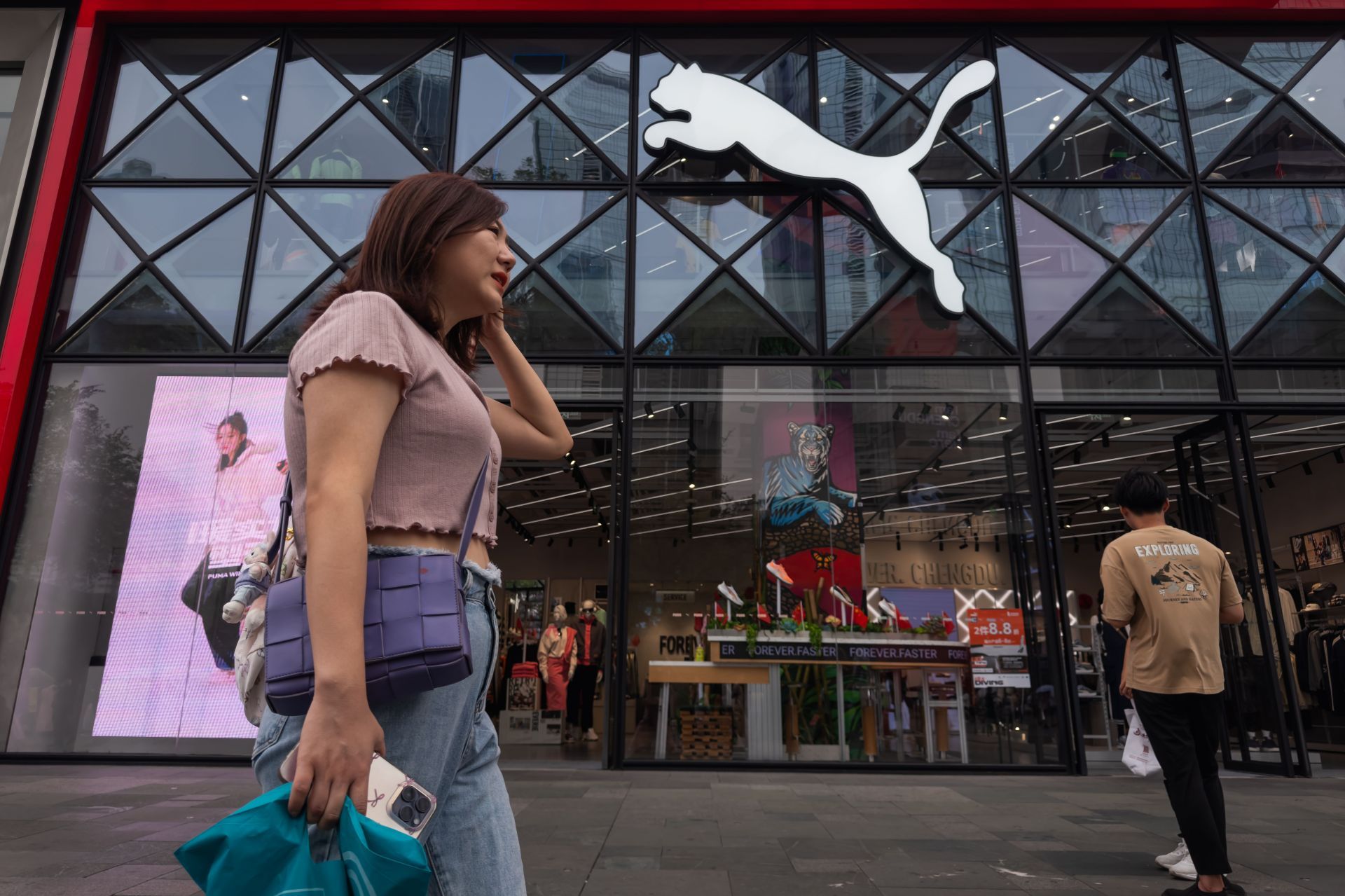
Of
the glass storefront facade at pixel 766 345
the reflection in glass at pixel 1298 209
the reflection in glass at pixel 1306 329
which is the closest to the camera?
the glass storefront facade at pixel 766 345

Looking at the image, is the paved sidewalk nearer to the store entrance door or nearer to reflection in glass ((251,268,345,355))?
the store entrance door

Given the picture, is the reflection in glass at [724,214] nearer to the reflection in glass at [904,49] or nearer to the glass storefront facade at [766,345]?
the glass storefront facade at [766,345]

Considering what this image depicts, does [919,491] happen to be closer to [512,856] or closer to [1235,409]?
[1235,409]

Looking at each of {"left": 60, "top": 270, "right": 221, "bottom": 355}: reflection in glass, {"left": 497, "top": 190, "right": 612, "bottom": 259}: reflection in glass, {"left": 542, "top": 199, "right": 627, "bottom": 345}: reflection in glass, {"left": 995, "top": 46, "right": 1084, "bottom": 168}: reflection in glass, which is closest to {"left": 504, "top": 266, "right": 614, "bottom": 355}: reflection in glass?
{"left": 542, "top": 199, "right": 627, "bottom": 345}: reflection in glass

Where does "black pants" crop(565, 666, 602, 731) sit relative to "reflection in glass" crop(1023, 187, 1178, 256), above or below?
below

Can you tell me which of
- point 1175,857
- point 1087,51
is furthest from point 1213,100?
point 1175,857

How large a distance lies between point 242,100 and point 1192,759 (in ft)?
31.3

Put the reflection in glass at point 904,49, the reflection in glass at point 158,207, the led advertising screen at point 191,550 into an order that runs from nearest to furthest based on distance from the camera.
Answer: the led advertising screen at point 191,550, the reflection in glass at point 158,207, the reflection in glass at point 904,49

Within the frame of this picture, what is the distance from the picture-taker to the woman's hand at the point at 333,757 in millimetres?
966

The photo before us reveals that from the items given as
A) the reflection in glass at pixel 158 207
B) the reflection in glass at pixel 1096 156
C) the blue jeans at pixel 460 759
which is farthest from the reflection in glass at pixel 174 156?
the blue jeans at pixel 460 759

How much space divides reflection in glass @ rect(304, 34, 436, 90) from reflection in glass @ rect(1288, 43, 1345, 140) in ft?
29.4

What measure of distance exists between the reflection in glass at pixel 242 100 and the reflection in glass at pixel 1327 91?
1036 cm

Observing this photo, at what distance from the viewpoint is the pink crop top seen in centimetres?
117

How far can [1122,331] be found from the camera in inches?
305
